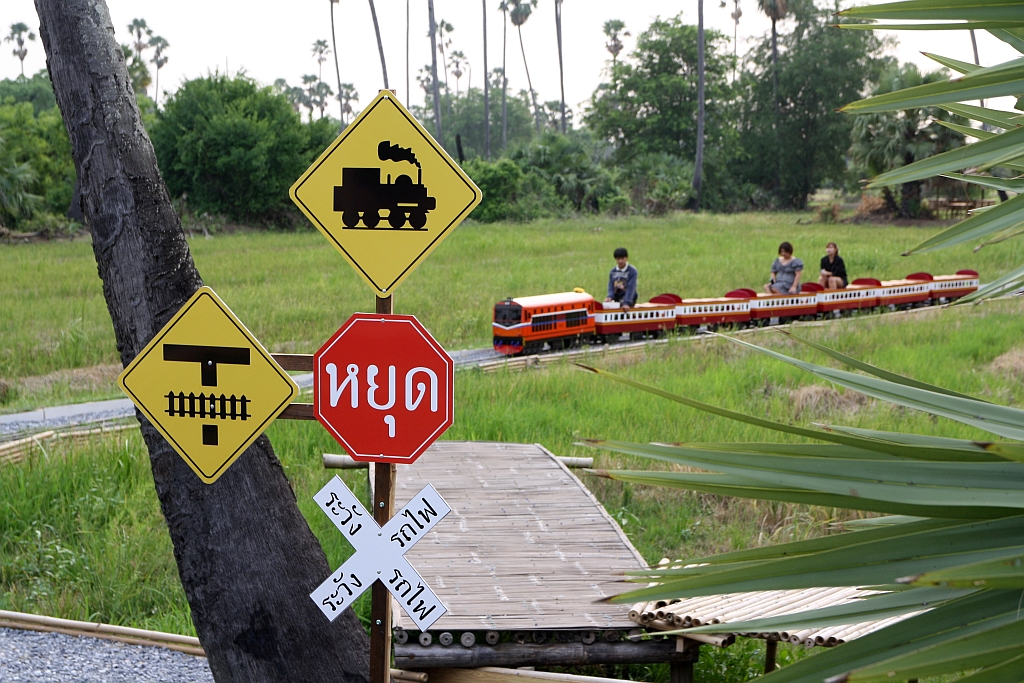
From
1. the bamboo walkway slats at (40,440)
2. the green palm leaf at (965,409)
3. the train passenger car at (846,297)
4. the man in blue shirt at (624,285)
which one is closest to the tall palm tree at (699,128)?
the train passenger car at (846,297)

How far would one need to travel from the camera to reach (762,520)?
271 inches

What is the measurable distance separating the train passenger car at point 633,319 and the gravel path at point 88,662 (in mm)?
9770

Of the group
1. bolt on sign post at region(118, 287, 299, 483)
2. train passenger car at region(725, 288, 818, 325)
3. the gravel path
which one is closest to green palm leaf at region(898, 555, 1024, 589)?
bolt on sign post at region(118, 287, 299, 483)

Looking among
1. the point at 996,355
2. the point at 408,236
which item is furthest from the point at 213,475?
the point at 996,355

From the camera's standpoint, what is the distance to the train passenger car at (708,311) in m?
14.7

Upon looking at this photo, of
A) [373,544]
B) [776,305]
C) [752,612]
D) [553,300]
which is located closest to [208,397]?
[373,544]

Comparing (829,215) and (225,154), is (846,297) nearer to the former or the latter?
(829,215)

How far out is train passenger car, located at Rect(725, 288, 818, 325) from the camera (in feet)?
50.8

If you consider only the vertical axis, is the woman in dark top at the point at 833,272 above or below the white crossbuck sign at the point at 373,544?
above

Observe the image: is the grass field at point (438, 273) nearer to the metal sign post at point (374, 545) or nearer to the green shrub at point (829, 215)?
the green shrub at point (829, 215)

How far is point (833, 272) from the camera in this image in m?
16.9

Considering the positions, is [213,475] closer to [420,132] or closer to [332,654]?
[332,654]

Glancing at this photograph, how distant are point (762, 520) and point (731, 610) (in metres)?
2.57

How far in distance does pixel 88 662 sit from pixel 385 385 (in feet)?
8.82
